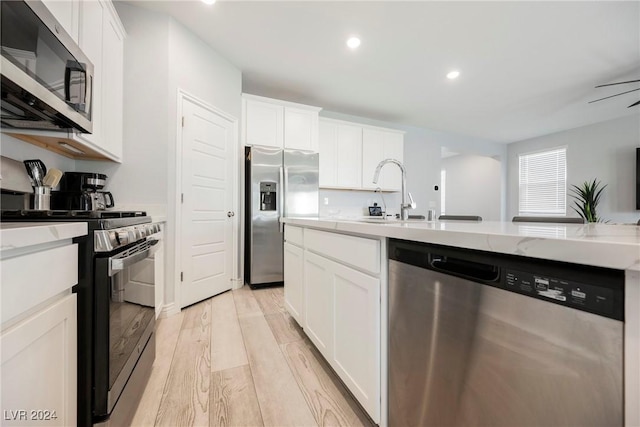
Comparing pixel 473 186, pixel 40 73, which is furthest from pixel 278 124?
pixel 473 186

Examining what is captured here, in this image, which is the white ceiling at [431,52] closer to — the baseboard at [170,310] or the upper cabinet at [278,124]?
the upper cabinet at [278,124]

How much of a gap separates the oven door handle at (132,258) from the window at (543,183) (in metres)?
7.06

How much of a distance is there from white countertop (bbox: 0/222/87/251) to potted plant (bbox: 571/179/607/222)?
666cm

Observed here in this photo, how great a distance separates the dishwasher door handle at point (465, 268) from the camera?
1.96ft

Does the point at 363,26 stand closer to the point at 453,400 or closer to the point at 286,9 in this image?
the point at 286,9

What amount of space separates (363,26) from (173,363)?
3139 millimetres

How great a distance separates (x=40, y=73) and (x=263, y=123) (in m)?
2.29

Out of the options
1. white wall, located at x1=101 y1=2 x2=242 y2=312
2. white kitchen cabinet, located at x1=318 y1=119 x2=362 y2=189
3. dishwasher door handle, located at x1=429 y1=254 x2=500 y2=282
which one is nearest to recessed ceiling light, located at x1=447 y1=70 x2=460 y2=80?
white kitchen cabinet, located at x1=318 y1=119 x2=362 y2=189

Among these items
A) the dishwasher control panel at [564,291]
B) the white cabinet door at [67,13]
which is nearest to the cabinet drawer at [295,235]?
the dishwasher control panel at [564,291]

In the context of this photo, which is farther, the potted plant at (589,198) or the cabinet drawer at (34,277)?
the potted plant at (589,198)

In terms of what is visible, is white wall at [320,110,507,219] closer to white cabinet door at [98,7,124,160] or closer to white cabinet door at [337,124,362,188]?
white cabinet door at [337,124,362,188]

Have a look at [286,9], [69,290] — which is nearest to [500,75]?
[286,9]

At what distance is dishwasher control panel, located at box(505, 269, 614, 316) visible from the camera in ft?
1.39

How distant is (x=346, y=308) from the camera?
1158mm
